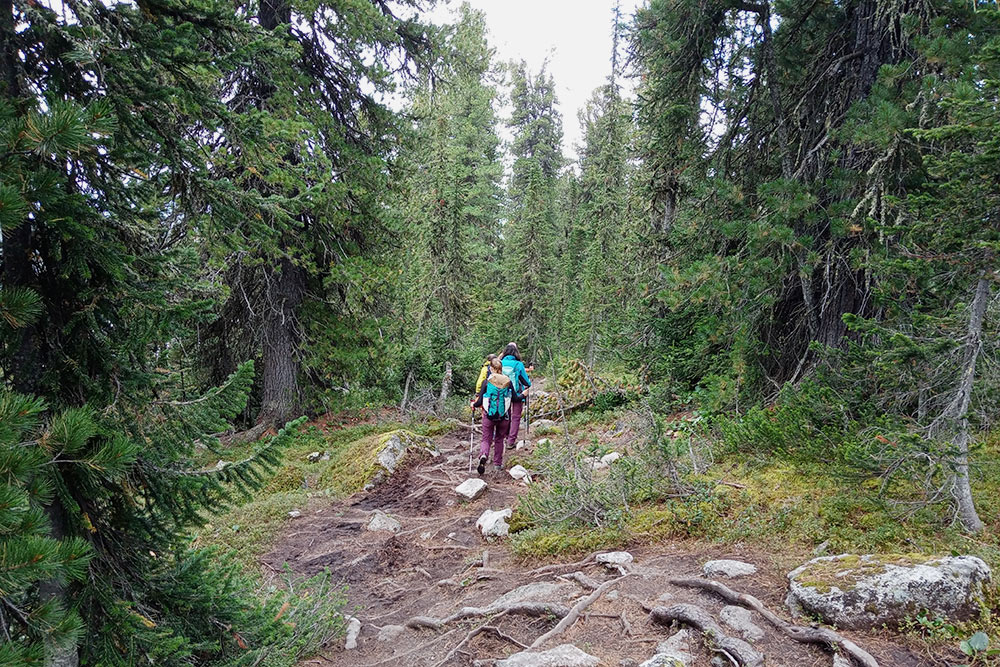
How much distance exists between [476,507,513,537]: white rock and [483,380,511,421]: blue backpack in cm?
191

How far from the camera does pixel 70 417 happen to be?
204 cm

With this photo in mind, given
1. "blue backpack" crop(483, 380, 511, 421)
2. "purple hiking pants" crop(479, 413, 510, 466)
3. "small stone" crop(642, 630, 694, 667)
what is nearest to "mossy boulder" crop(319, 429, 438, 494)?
"purple hiking pants" crop(479, 413, 510, 466)

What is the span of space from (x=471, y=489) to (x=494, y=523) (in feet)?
4.78

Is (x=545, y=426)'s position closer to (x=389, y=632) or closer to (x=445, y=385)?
(x=445, y=385)

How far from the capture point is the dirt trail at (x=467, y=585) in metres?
3.43

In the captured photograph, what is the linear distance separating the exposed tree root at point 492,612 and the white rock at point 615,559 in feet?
2.59

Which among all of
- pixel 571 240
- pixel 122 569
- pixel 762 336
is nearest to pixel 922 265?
pixel 762 336

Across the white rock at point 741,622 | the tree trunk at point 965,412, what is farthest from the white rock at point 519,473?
the tree trunk at point 965,412

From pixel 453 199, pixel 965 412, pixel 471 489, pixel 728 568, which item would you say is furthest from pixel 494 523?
pixel 453 199

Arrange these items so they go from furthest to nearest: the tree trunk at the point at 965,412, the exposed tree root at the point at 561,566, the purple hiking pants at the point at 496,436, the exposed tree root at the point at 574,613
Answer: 1. the purple hiking pants at the point at 496,436
2. the exposed tree root at the point at 561,566
3. the tree trunk at the point at 965,412
4. the exposed tree root at the point at 574,613

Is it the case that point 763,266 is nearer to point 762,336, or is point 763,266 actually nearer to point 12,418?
point 762,336

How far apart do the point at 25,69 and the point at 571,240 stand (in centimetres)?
2857

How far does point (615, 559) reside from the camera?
4.63 m

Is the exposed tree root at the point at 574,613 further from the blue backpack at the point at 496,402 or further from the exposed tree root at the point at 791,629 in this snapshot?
the blue backpack at the point at 496,402
